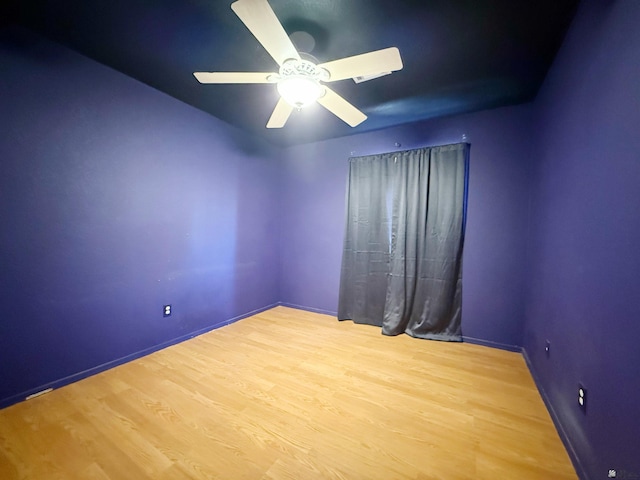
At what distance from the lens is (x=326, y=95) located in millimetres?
1688

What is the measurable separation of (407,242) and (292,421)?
206cm

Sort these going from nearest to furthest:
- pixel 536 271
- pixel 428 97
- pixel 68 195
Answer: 1. pixel 68 195
2. pixel 536 271
3. pixel 428 97

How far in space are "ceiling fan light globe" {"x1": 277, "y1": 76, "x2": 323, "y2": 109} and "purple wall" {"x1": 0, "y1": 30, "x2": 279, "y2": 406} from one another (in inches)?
61.2

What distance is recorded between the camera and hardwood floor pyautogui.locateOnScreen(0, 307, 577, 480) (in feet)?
4.05

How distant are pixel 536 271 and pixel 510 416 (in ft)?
3.72

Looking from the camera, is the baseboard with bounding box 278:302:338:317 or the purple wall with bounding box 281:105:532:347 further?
the baseboard with bounding box 278:302:338:317

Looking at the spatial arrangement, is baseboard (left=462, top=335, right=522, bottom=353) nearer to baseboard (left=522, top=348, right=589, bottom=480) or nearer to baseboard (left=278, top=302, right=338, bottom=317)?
baseboard (left=522, top=348, right=589, bottom=480)

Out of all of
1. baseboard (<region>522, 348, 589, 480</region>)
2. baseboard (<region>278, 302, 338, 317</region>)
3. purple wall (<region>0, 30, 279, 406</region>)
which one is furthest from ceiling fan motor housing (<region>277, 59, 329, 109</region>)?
baseboard (<region>278, 302, 338, 317</region>)

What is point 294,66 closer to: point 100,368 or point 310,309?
point 100,368

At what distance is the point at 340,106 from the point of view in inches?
70.1

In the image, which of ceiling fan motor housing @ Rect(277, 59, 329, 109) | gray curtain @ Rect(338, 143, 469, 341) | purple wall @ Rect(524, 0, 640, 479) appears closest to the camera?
purple wall @ Rect(524, 0, 640, 479)

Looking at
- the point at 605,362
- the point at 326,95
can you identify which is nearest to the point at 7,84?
the point at 326,95

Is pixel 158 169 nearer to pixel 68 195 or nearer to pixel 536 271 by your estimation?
pixel 68 195

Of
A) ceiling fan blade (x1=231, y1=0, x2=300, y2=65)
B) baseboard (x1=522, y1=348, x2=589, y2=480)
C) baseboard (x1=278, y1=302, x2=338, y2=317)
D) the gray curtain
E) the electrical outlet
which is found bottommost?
baseboard (x1=278, y1=302, x2=338, y2=317)
